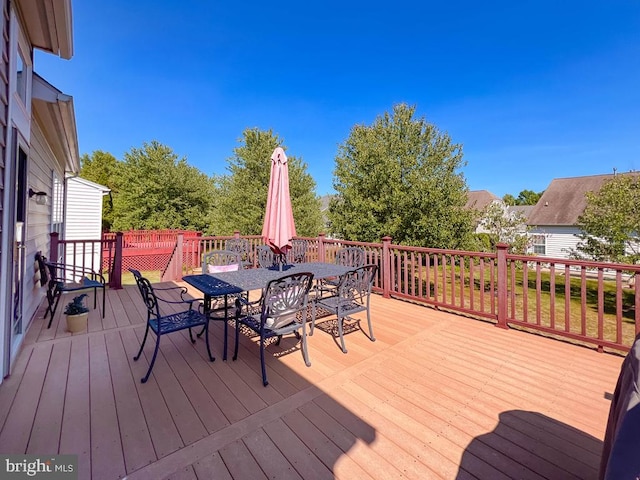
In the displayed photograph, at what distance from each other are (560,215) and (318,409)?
799 inches

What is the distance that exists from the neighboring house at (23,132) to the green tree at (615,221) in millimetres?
13129

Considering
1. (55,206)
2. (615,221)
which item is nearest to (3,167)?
(55,206)

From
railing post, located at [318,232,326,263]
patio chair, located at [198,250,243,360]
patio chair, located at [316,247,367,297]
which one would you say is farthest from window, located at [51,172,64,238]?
patio chair, located at [316,247,367,297]

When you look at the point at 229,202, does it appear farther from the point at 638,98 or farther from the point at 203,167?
the point at 638,98

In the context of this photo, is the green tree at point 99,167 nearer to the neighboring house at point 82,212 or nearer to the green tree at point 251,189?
the neighboring house at point 82,212

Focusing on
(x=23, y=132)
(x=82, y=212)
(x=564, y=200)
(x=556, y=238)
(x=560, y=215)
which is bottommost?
(x=556, y=238)

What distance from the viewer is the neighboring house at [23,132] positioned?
2.45m

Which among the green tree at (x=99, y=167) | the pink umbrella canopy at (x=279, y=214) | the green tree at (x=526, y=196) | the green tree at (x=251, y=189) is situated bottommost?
the pink umbrella canopy at (x=279, y=214)

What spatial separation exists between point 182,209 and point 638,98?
22.4m

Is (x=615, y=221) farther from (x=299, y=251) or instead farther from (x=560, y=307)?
(x=299, y=251)

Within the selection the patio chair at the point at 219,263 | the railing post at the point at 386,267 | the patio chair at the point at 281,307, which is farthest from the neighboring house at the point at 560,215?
the patio chair at the point at 281,307

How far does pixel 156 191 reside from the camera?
17906mm

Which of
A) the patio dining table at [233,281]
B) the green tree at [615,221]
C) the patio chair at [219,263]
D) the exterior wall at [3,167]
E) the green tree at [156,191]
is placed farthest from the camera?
the green tree at [156,191]

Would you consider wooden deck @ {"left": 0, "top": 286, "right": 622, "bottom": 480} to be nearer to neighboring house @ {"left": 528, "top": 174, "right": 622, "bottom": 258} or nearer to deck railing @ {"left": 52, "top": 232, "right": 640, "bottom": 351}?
deck railing @ {"left": 52, "top": 232, "right": 640, "bottom": 351}
